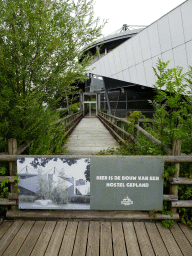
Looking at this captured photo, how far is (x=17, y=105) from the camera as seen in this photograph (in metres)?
3.13

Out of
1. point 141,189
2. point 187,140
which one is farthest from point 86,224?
point 187,140

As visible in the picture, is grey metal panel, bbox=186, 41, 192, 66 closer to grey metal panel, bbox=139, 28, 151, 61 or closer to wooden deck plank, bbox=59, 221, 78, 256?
grey metal panel, bbox=139, 28, 151, 61

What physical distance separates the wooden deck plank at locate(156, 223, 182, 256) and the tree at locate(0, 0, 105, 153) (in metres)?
2.58

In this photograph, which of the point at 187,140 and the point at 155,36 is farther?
the point at 155,36

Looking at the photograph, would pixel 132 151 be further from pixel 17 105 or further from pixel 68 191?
pixel 17 105

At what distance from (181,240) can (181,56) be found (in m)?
9.89

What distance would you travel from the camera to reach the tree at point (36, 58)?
3080mm

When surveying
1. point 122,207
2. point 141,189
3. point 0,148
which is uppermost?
point 0,148

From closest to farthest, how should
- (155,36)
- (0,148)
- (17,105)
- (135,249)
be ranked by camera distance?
1. (135,249)
2. (17,105)
3. (0,148)
4. (155,36)

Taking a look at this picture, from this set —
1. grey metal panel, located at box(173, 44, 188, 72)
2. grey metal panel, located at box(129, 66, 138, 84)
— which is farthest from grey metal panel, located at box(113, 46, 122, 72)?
grey metal panel, located at box(173, 44, 188, 72)

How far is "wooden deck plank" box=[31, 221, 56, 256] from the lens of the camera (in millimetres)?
2594

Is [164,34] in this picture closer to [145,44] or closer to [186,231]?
[145,44]

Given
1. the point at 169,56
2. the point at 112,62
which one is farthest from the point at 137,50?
the point at 112,62

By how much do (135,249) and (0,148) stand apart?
2756mm
